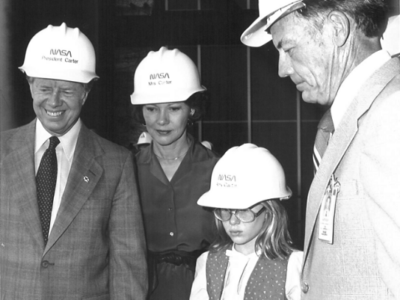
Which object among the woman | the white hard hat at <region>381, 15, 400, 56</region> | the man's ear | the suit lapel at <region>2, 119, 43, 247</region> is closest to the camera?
the man's ear

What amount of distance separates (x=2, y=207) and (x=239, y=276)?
1004 millimetres

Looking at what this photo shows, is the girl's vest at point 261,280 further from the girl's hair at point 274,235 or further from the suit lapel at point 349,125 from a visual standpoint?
the suit lapel at point 349,125

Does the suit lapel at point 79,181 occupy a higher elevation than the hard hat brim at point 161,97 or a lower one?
lower

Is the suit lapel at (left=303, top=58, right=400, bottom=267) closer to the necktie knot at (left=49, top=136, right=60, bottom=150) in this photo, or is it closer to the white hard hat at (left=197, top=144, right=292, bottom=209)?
the white hard hat at (left=197, top=144, right=292, bottom=209)

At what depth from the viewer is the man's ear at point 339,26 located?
1603 mm

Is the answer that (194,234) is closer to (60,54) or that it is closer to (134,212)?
(134,212)

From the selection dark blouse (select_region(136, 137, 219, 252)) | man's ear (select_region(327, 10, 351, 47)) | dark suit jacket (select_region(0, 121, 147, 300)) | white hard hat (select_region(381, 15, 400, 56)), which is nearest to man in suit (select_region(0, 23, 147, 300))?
dark suit jacket (select_region(0, 121, 147, 300))

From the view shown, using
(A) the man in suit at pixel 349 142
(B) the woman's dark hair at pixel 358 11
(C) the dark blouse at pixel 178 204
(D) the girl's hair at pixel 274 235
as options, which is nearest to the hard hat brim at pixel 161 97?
(C) the dark blouse at pixel 178 204

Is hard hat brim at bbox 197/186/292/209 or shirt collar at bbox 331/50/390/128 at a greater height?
shirt collar at bbox 331/50/390/128

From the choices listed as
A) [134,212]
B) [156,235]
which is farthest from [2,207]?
[156,235]

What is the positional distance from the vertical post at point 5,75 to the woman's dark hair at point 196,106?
64cm

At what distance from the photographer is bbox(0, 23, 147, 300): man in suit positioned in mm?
2428

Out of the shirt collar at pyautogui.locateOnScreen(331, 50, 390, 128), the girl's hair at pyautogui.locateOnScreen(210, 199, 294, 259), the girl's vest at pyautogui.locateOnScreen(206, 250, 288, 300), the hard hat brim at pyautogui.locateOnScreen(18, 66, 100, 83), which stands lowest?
the girl's vest at pyautogui.locateOnScreen(206, 250, 288, 300)

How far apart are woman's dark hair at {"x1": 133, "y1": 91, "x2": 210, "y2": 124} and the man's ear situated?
162 centimetres
